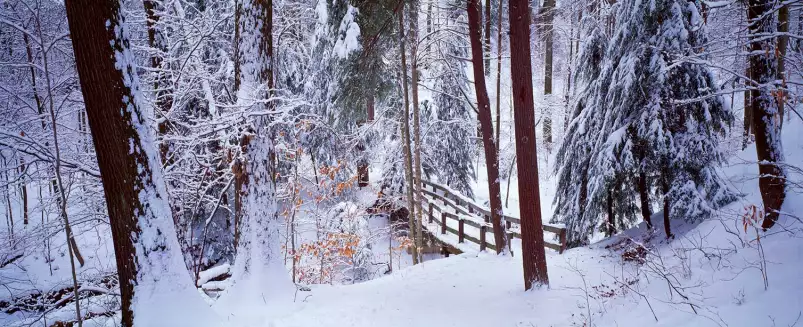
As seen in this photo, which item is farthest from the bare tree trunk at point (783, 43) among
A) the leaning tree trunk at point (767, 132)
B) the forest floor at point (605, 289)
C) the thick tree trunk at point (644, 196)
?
the thick tree trunk at point (644, 196)

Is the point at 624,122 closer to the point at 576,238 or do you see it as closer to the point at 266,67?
the point at 576,238

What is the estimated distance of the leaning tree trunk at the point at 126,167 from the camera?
4.14 metres

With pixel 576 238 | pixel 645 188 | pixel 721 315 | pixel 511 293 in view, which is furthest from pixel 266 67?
pixel 576 238

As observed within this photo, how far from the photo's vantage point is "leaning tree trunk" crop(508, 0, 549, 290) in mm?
6891

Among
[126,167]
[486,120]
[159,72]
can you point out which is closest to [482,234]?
[486,120]

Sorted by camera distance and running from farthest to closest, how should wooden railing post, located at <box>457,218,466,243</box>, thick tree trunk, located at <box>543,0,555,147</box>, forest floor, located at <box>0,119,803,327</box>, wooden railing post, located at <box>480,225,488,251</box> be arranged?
thick tree trunk, located at <box>543,0,555,147</box> < wooden railing post, located at <box>457,218,466,243</box> < wooden railing post, located at <box>480,225,488,251</box> < forest floor, located at <box>0,119,803,327</box>

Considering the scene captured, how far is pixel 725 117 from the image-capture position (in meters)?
8.09

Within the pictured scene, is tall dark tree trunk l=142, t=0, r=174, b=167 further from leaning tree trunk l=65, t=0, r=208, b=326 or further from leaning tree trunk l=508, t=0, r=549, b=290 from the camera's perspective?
leaning tree trunk l=508, t=0, r=549, b=290

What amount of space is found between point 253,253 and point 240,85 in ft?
8.48

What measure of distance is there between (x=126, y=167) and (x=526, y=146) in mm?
5810

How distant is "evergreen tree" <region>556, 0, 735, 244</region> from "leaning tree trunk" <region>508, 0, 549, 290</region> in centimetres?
254

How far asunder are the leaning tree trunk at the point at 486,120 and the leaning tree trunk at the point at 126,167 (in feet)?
21.9

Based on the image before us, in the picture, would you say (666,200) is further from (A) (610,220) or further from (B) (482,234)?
(B) (482,234)

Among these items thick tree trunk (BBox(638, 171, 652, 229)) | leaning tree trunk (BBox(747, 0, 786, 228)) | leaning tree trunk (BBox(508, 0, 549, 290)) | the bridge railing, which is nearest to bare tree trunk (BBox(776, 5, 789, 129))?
leaning tree trunk (BBox(747, 0, 786, 228))
